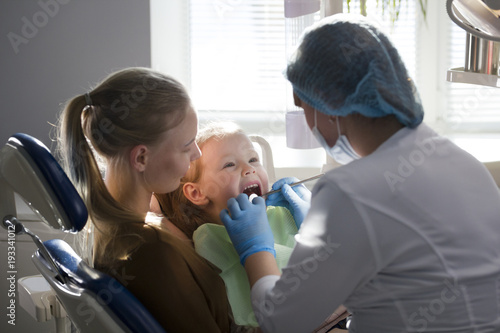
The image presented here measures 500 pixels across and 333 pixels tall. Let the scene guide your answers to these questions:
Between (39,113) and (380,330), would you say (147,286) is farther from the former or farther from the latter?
(39,113)

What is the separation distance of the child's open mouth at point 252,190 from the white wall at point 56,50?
49.1 inches

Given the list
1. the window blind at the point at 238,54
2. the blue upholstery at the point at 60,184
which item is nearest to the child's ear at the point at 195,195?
the blue upholstery at the point at 60,184

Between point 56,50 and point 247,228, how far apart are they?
173cm

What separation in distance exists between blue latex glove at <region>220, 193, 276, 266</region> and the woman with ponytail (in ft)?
0.37

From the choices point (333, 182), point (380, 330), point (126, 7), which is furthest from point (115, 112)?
point (126, 7)

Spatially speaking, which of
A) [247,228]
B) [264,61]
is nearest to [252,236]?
[247,228]

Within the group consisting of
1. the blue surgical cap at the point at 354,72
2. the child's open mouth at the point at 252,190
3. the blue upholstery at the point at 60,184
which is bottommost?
the child's open mouth at the point at 252,190

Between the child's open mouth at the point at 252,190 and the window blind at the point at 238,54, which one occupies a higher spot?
the window blind at the point at 238,54

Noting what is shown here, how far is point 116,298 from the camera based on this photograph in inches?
47.3

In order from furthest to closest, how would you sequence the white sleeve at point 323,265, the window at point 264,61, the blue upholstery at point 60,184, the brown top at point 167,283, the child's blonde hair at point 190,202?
the window at point 264,61 → the child's blonde hair at point 190,202 → the brown top at point 167,283 → the blue upholstery at point 60,184 → the white sleeve at point 323,265

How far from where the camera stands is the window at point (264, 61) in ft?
10.6

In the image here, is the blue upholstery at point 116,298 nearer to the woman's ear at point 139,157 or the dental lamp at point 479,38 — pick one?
the woman's ear at point 139,157

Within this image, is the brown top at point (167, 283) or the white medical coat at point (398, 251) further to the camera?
the brown top at point (167, 283)

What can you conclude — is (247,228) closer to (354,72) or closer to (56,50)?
(354,72)
